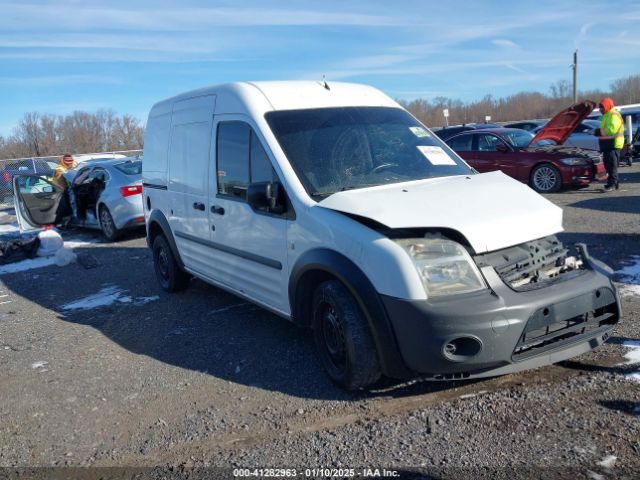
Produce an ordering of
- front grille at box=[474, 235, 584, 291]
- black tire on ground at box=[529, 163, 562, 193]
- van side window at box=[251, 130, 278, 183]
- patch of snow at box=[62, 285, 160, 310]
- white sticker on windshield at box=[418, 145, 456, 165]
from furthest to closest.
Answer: black tire on ground at box=[529, 163, 562, 193] → patch of snow at box=[62, 285, 160, 310] → white sticker on windshield at box=[418, 145, 456, 165] → van side window at box=[251, 130, 278, 183] → front grille at box=[474, 235, 584, 291]

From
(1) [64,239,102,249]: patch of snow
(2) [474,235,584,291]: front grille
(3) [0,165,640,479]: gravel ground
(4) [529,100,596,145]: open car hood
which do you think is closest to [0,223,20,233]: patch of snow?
(1) [64,239,102,249]: patch of snow

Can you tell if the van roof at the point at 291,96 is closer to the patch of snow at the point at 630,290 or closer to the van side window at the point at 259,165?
the van side window at the point at 259,165

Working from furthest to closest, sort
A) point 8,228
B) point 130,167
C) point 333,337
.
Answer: point 8,228, point 130,167, point 333,337

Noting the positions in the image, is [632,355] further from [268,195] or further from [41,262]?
[41,262]

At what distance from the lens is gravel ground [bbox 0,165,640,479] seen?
10.2ft

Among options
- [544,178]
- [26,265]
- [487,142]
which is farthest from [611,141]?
[26,265]

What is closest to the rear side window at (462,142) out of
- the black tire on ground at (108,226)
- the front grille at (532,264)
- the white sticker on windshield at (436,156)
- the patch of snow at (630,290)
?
the black tire on ground at (108,226)

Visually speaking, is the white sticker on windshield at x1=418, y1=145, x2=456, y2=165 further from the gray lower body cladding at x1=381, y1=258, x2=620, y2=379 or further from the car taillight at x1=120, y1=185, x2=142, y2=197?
the car taillight at x1=120, y1=185, x2=142, y2=197

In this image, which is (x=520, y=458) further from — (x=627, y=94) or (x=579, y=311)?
(x=627, y=94)

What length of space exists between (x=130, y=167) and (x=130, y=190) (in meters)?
0.82

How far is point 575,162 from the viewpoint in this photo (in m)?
12.4

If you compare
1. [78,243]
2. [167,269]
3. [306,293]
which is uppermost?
[306,293]

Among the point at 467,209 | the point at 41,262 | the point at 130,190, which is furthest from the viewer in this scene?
the point at 130,190

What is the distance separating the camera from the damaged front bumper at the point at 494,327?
325 centimetres
